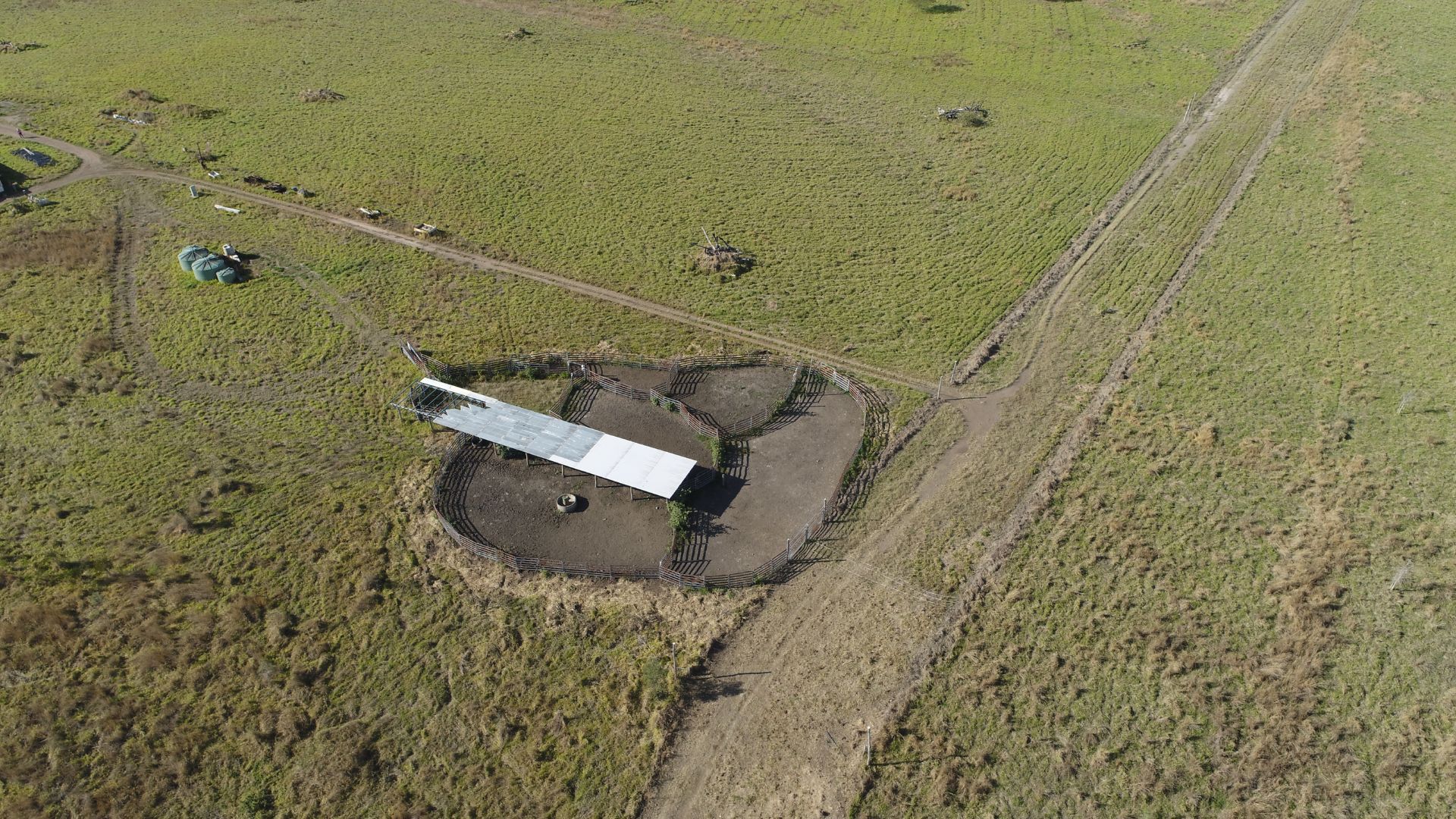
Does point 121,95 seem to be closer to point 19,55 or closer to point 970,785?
point 19,55

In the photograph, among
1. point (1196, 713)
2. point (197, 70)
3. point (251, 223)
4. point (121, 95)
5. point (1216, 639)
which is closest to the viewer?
point (1196, 713)

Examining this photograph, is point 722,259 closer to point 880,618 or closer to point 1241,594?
point 880,618

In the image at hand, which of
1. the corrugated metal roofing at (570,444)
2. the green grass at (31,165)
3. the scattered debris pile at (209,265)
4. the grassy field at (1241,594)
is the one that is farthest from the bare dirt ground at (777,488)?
the green grass at (31,165)

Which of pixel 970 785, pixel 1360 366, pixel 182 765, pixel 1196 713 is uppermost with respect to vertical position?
pixel 1360 366

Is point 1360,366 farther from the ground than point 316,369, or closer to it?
farther from the ground

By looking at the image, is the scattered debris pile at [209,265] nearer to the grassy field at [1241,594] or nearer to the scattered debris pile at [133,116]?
the scattered debris pile at [133,116]

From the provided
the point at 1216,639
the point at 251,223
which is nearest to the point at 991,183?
the point at 1216,639
